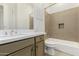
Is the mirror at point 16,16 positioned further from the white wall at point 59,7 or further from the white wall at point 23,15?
the white wall at point 59,7

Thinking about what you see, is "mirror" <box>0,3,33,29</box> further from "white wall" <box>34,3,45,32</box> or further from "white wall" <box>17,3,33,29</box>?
"white wall" <box>34,3,45,32</box>

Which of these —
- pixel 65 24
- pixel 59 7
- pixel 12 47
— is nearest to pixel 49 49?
pixel 65 24

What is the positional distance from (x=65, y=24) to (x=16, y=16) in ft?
3.43

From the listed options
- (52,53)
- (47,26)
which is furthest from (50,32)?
(52,53)

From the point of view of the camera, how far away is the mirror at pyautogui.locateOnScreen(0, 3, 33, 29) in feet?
5.88

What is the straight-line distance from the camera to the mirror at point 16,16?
1791 mm

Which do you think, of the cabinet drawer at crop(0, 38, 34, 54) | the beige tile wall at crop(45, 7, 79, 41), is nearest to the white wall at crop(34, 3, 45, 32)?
the beige tile wall at crop(45, 7, 79, 41)

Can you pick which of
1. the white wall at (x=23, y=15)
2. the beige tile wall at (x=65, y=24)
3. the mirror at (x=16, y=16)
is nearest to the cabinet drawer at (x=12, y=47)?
the mirror at (x=16, y=16)

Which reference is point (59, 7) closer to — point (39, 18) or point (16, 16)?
point (39, 18)

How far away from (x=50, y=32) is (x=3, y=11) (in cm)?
139

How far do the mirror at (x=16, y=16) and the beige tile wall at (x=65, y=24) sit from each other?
0.56 metres

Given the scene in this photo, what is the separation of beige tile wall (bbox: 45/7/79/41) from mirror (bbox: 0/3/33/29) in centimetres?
56

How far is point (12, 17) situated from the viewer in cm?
195

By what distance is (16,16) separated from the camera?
6.69 ft
